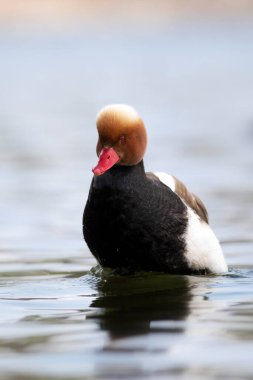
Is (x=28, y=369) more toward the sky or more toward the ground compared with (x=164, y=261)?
more toward the ground

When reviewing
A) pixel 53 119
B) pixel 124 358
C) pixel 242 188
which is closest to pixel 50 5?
pixel 53 119

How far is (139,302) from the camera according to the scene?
8.41 metres

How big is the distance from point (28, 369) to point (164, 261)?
2726 millimetres

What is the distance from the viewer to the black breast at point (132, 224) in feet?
29.2

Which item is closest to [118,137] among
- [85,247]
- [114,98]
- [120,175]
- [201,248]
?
[120,175]

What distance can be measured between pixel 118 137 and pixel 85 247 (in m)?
2.64

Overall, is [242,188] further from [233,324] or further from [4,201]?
[233,324]

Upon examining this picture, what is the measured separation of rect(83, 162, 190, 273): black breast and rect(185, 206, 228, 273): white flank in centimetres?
9

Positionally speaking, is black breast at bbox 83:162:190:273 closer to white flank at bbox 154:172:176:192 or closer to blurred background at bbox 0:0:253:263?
white flank at bbox 154:172:176:192

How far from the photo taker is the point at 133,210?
8.91 m

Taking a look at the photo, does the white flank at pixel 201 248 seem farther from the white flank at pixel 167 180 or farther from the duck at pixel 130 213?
the white flank at pixel 167 180

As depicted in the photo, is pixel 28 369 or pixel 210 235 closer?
pixel 28 369

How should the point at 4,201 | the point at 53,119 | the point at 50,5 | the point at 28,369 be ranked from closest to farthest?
the point at 28,369 → the point at 4,201 → the point at 53,119 → the point at 50,5

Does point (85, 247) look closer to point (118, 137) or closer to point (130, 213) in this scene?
point (130, 213)
